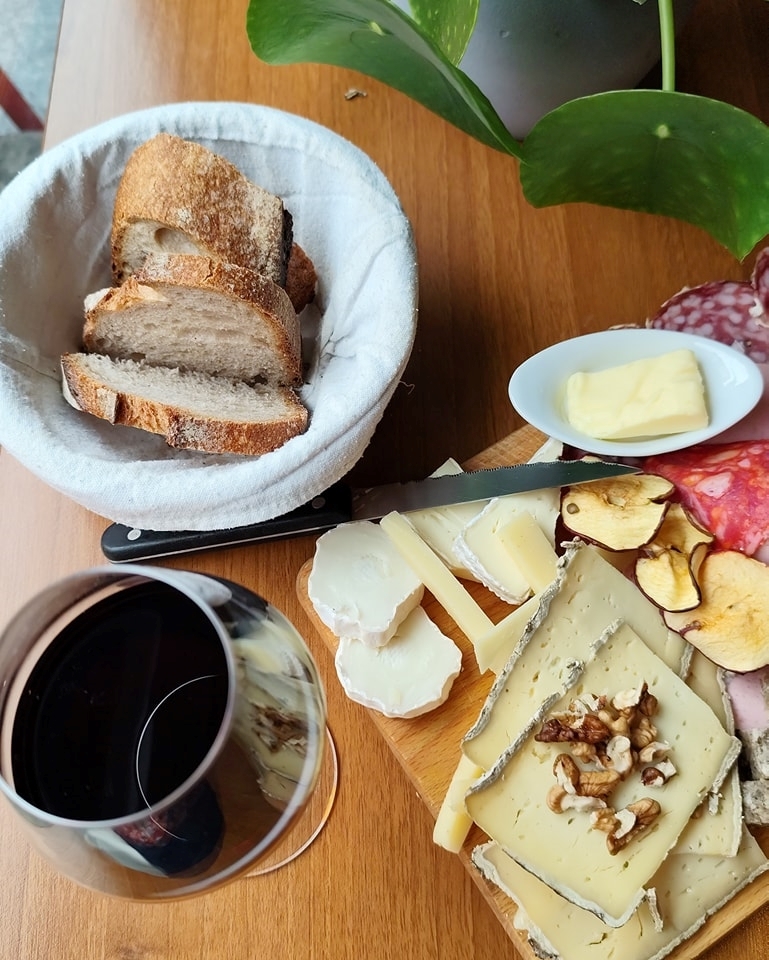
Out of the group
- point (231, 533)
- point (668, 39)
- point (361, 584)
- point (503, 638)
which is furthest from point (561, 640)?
point (668, 39)

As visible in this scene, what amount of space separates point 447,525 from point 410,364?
0.17m

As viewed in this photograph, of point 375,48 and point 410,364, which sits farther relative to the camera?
point 410,364

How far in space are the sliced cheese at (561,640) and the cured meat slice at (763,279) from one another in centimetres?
25

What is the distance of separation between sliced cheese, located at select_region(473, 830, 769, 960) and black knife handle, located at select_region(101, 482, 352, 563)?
253 millimetres

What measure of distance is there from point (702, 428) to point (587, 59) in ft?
1.02

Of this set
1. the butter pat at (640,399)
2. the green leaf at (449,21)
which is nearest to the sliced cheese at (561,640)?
the butter pat at (640,399)

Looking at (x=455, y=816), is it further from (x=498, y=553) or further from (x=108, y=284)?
(x=108, y=284)

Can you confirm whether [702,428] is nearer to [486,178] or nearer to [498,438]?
[498,438]

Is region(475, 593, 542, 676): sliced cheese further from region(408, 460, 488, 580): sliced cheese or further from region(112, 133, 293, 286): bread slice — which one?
region(112, 133, 293, 286): bread slice

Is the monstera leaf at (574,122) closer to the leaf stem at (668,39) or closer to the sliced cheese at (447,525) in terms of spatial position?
the leaf stem at (668,39)

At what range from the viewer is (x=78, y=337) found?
66 centimetres

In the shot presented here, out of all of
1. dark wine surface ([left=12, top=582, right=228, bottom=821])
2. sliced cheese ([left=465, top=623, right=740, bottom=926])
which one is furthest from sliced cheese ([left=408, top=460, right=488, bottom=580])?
dark wine surface ([left=12, top=582, right=228, bottom=821])

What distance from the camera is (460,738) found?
57 centimetres

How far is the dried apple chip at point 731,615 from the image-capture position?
0.55 metres
